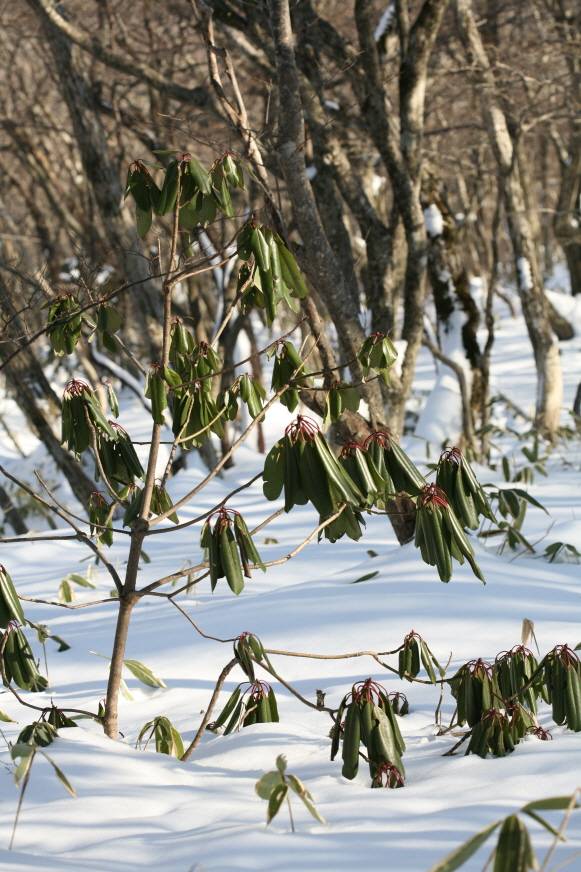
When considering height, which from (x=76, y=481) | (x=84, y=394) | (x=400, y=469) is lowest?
(x=76, y=481)

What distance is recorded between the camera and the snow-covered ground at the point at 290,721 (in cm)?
166

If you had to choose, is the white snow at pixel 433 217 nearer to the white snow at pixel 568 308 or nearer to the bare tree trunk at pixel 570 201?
the bare tree trunk at pixel 570 201

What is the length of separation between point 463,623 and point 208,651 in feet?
3.03

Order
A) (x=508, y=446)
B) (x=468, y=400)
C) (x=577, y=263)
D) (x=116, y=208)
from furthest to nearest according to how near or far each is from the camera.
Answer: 1. (x=577, y=263)
2. (x=508, y=446)
3. (x=468, y=400)
4. (x=116, y=208)

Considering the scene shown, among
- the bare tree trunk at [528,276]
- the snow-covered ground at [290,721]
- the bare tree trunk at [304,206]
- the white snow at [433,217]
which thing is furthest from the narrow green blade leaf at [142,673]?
the bare tree trunk at [528,276]

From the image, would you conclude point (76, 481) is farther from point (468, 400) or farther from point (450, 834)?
point (450, 834)

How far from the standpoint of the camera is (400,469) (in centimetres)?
224

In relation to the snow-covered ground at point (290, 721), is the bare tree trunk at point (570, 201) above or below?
above

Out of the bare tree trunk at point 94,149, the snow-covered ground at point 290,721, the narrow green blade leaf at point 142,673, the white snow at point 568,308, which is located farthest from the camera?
the white snow at point 568,308

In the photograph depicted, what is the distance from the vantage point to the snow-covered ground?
1663mm

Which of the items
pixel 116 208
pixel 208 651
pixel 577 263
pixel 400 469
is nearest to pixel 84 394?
pixel 400 469

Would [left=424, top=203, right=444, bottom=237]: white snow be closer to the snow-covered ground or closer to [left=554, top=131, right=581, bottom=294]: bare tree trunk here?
the snow-covered ground

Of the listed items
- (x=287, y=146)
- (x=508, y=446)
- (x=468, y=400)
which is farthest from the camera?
(x=508, y=446)

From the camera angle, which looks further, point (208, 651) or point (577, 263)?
point (577, 263)
